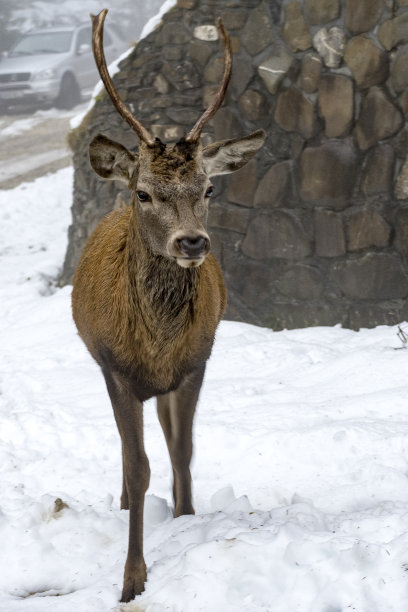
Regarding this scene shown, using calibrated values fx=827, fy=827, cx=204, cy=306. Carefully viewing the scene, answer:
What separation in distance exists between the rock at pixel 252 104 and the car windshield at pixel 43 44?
1308 centimetres

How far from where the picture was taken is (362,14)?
6.18m

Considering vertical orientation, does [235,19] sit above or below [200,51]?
above

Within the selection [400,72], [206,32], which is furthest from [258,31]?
[400,72]

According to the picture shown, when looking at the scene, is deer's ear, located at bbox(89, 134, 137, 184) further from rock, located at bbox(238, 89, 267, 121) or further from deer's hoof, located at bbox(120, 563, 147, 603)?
rock, located at bbox(238, 89, 267, 121)

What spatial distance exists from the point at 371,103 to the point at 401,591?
4154 mm

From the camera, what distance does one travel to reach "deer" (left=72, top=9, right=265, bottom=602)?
3393 mm

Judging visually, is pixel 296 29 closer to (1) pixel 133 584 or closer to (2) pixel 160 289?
(2) pixel 160 289

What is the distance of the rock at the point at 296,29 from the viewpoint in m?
6.48

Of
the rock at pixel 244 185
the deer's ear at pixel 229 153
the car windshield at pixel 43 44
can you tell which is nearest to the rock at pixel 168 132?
the rock at pixel 244 185

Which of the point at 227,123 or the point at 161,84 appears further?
the point at 161,84

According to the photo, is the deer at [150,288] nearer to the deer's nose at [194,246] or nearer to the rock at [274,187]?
the deer's nose at [194,246]

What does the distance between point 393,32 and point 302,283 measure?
2.11 meters

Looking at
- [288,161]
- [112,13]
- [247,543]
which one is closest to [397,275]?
[288,161]

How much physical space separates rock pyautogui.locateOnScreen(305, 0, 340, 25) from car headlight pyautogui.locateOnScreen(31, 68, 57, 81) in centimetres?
1272
